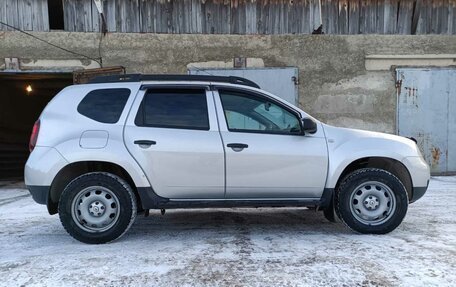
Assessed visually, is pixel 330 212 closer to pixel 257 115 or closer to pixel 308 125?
pixel 308 125

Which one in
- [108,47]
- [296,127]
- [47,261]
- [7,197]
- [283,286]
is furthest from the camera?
[108,47]

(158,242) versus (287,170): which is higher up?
(287,170)

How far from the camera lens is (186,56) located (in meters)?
9.36

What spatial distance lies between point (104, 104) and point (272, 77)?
5624mm

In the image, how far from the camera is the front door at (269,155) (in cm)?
446

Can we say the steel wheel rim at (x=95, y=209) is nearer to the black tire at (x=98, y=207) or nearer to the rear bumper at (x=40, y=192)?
the black tire at (x=98, y=207)

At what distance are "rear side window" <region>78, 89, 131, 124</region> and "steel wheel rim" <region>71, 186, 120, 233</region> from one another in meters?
0.81

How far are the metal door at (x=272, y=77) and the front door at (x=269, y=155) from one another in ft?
16.0

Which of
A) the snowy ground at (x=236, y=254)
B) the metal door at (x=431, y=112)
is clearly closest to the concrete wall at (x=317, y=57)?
the metal door at (x=431, y=112)

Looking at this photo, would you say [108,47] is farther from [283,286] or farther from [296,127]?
[283,286]

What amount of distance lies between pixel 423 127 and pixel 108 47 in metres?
7.93

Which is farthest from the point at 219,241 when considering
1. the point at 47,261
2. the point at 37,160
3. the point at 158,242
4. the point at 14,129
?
the point at 14,129

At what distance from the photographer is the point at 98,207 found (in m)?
4.34

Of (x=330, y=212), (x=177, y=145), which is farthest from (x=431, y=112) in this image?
(x=177, y=145)
